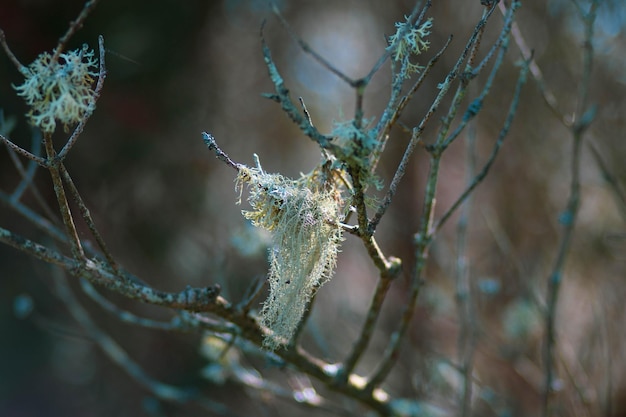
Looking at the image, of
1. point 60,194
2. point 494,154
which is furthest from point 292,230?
point 494,154

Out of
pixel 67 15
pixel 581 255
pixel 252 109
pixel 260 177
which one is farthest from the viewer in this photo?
pixel 252 109

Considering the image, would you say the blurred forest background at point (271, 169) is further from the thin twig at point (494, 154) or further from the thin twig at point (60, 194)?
the thin twig at point (60, 194)

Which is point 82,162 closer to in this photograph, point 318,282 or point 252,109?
point 252,109

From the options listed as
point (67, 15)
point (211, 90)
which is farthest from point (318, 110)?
point (67, 15)

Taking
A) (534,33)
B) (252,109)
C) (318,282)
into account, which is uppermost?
(534,33)

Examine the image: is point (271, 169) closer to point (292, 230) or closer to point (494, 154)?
point (494, 154)

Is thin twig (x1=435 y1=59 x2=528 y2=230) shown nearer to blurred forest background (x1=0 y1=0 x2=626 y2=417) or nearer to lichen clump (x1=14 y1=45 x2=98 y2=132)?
lichen clump (x1=14 y1=45 x2=98 y2=132)
